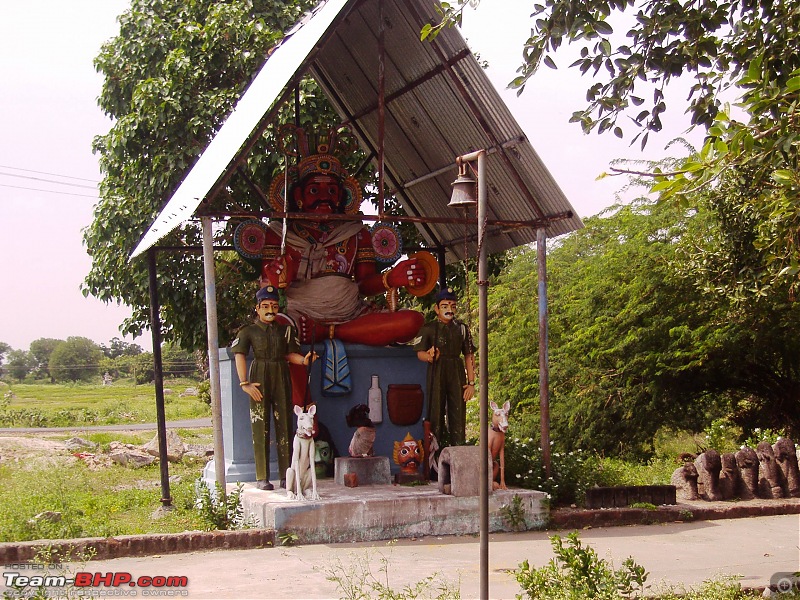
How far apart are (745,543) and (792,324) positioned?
6.64 meters

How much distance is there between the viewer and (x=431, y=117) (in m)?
10.9

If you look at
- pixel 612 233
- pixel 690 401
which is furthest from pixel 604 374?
pixel 612 233

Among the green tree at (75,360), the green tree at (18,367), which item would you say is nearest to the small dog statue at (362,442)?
the green tree at (75,360)

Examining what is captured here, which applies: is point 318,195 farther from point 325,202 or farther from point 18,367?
point 18,367

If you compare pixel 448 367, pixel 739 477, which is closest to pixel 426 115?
pixel 448 367

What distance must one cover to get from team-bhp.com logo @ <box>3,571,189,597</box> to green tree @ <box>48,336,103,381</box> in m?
61.1

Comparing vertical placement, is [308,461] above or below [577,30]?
below

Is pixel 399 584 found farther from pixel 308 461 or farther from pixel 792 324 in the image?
pixel 792 324

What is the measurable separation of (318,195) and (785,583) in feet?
22.2

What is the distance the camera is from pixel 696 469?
11.0 m

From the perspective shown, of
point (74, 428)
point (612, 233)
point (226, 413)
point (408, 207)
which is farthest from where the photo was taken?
point (74, 428)

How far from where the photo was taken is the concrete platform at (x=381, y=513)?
8.45 m

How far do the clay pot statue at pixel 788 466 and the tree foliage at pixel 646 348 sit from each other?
10.6 ft

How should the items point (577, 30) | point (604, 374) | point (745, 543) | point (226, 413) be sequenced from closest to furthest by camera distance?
point (577, 30), point (745, 543), point (226, 413), point (604, 374)
